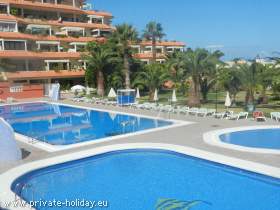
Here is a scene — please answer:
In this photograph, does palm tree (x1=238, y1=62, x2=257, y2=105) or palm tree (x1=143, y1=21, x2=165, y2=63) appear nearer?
palm tree (x1=238, y1=62, x2=257, y2=105)

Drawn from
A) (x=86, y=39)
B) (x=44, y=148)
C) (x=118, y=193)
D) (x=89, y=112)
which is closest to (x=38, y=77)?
(x=86, y=39)

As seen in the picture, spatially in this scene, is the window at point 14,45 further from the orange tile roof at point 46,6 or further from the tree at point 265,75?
the tree at point 265,75

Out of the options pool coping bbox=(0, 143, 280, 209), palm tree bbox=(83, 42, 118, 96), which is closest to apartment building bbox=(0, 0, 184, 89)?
palm tree bbox=(83, 42, 118, 96)

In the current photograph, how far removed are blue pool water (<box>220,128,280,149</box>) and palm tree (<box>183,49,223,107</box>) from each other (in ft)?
32.3

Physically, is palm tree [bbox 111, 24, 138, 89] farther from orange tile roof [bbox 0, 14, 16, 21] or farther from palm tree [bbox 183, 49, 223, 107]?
orange tile roof [bbox 0, 14, 16, 21]

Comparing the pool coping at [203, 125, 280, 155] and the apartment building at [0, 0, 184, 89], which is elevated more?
the apartment building at [0, 0, 184, 89]

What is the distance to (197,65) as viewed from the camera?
28.2 meters

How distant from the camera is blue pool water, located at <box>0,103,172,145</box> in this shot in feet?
68.7

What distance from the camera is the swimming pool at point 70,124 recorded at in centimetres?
2008

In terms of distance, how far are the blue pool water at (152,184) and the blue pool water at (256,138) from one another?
380cm

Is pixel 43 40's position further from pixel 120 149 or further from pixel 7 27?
pixel 120 149

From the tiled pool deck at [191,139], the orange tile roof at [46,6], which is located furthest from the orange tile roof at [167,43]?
the tiled pool deck at [191,139]

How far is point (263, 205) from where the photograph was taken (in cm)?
1041

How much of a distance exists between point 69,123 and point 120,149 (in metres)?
10.4
